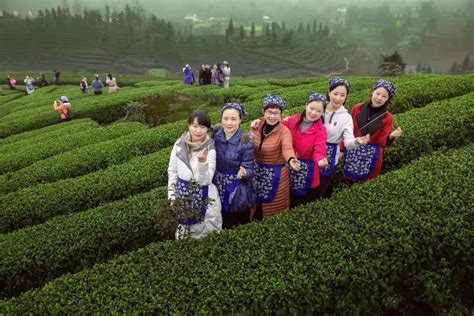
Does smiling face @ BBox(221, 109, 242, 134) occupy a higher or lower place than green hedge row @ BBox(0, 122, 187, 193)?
higher

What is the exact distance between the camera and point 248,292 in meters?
3.79

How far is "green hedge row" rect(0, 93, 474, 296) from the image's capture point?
5410 mm

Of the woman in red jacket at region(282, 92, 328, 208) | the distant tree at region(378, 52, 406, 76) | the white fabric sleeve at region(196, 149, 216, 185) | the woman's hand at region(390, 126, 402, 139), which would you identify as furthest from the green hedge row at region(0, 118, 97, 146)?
the distant tree at region(378, 52, 406, 76)

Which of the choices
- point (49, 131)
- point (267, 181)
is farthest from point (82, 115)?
point (267, 181)

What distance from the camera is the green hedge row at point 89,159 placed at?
9000 mm

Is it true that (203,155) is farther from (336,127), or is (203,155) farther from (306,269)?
(336,127)

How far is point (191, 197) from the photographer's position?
451 cm

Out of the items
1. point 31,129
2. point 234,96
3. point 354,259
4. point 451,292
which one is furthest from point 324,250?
point 31,129

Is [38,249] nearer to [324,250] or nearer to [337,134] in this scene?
[324,250]

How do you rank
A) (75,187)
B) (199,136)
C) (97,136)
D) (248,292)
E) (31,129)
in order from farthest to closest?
1. (31,129)
2. (97,136)
3. (75,187)
4. (199,136)
5. (248,292)

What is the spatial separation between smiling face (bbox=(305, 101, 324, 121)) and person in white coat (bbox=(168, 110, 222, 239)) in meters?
1.42

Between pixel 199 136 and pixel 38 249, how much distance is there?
3.35 meters

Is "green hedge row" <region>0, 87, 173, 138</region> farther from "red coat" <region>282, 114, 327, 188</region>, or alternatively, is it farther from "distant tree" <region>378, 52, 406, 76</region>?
"distant tree" <region>378, 52, 406, 76</region>

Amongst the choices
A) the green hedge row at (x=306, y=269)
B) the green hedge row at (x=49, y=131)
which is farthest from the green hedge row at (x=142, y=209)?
the green hedge row at (x=49, y=131)
